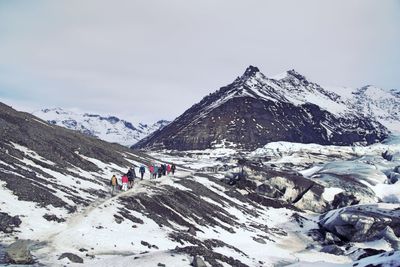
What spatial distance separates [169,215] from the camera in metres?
51.5

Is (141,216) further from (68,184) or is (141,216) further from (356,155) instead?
(356,155)

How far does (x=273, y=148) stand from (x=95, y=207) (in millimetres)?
155405

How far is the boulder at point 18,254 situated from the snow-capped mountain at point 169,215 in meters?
0.07

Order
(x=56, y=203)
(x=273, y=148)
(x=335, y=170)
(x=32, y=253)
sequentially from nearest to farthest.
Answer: (x=32, y=253) → (x=56, y=203) → (x=335, y=170) → (x=273, y=148)

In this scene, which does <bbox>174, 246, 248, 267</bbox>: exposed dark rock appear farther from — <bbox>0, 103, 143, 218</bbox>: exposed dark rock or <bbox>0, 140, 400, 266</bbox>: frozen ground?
<bbox>0, 103, 143, 218</bbox>: exposed dark rock

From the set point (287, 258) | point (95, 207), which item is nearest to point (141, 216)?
point (95, 207)

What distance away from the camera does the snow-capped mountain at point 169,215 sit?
3259cm

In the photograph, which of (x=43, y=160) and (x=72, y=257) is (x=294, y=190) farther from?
(x=72, y=257)

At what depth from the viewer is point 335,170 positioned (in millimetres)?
121688

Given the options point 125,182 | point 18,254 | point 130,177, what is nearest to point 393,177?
point 130,177

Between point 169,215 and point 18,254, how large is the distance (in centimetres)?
2571

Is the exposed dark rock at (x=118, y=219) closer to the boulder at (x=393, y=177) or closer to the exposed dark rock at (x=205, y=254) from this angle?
the exposed dark rock at (x=205, y=254)

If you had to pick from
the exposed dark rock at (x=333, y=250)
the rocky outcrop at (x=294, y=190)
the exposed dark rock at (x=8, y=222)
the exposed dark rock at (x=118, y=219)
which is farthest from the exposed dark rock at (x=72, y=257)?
the rocky outcrop at (x=294, y=190)

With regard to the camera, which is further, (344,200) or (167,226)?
(344,200)
